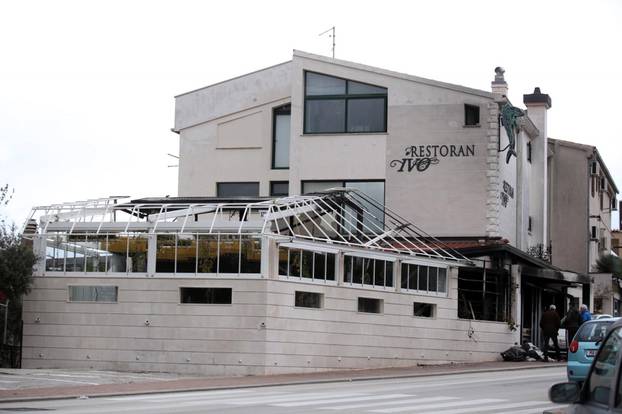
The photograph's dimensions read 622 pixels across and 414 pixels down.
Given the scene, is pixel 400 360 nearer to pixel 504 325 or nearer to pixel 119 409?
pixel 504 325

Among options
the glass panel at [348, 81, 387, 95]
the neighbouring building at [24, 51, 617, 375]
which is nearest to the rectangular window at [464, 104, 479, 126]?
the neighbouring building at [24, 51, 617, 375]

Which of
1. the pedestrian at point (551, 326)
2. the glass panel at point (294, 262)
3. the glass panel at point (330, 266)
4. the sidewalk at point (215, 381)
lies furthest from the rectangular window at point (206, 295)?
the pedestrian at point (551, 326)

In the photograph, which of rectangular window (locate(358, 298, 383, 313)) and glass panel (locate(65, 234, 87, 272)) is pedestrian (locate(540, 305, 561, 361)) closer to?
rectangular window (locate(358, 298, 383, 313))

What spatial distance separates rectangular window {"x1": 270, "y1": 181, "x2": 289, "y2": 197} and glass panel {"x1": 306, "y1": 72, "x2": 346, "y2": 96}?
11.7 ft

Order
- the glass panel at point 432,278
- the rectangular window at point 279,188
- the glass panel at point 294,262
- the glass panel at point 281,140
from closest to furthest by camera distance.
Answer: the glass panel at point 294,262 → the glass panel at point 432,278 → the rectangular window at point 279,188 → the glass panel at point 281,140

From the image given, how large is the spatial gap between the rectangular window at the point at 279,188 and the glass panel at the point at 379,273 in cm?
1023

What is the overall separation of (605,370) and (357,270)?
2212 cm

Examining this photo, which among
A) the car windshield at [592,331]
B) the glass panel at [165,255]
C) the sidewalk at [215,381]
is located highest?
the glass panel at [165,255]

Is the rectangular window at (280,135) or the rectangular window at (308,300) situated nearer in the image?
the rectangular window at (308,300)

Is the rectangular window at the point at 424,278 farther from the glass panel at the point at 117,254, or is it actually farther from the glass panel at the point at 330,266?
the glass panel at the point at 117,254

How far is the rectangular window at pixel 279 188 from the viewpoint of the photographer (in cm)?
3875

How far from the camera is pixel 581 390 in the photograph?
6551mm

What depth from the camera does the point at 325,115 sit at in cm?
3794

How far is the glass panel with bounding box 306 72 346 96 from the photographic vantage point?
1480 inches
